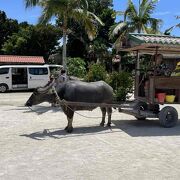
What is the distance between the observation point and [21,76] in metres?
26.5

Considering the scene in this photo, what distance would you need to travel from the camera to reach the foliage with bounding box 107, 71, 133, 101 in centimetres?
1794

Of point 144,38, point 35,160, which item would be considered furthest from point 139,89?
point 35,160

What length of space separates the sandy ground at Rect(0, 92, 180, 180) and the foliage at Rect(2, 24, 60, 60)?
99.0 feet

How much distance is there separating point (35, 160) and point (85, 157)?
96cm

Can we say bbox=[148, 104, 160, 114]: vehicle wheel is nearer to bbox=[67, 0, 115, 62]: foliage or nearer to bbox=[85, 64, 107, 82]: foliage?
bbox=[85, 64, 107, 82]: foliage

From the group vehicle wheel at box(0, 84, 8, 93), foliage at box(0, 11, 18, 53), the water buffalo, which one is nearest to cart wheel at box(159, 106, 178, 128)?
the water buffalo

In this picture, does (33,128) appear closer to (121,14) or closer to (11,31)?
(121,14)

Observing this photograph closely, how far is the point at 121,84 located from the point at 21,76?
412 inches

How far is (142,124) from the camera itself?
11.7 meters

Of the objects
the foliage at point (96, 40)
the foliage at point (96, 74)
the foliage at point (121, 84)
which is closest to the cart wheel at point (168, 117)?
the foliage at point (121, 84)

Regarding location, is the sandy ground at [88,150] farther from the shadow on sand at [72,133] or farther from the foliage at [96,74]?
the foliage at [96,74]

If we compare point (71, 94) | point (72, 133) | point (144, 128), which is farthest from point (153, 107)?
point (72, 133)

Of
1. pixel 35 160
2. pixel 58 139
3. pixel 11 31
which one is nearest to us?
pixel 35 160

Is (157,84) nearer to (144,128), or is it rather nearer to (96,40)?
(144,128)
